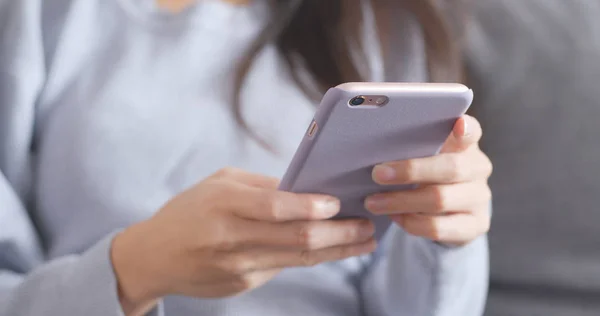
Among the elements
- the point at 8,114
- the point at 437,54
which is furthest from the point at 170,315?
the point at 437,54

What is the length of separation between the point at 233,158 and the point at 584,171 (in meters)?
0.42

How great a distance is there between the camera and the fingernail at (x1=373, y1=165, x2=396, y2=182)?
45 cm

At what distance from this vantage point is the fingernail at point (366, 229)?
521 millimetres

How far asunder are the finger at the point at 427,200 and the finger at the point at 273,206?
0.07 meters

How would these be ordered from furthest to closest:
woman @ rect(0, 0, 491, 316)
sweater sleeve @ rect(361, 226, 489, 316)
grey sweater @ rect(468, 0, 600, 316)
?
grey sweater @ rect(468, 0, 600, 316), sweater sleeve @ rect(361, 226, 489, 316), woman @ rect(0, 0, 491, 316)

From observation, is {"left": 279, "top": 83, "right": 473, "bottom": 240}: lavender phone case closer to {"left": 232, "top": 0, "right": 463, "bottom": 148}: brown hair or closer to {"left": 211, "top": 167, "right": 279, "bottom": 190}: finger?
{"left": 211, "top": 167, "right": 279, "bottom": 190}: finger

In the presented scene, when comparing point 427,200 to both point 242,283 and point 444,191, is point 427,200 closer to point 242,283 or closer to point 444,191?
point 444,191

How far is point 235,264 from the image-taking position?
0.46 meters

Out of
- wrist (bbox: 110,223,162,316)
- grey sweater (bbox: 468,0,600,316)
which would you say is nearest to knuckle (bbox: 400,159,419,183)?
wrist (bbox: 110,223,162,316)

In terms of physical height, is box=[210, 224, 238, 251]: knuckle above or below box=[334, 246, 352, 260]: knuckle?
above

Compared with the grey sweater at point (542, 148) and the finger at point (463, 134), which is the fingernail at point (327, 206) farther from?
the grey sweater at point (542, 148)

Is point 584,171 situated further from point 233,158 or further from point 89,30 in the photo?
point 89,30

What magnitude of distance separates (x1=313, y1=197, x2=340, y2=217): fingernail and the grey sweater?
378 millimetres

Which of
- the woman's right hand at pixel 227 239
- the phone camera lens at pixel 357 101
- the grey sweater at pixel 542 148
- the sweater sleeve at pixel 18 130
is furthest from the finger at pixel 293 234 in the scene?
the grey sweater at pixel 542 148
